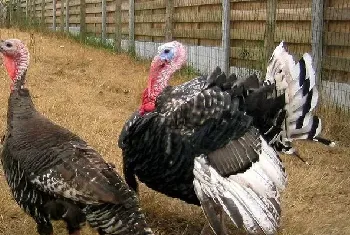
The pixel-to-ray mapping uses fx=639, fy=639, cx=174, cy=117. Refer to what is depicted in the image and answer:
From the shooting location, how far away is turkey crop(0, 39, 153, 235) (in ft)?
11.8

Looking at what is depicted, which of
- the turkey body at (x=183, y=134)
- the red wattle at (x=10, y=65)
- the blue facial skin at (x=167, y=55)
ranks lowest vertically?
the turkey body at (x=183, y=134)

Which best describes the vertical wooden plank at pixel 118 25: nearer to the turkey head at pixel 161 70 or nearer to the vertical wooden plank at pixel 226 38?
the vertical wooden plank at pixel 226 38

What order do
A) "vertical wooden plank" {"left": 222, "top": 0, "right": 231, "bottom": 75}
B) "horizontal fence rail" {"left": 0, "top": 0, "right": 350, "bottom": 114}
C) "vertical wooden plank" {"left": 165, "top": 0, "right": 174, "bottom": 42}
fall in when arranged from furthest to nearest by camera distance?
"vertical wooden plank" {"left": 165, "top": 0, "right": 174, "bottom": 42}, "vertical wooden plank" {"left": 222, "top": 0, "right": 231, "bottom": 75}, "horizontal fence rail" {"left": 0, "top": 0, "right": 350, "bottom": 114}

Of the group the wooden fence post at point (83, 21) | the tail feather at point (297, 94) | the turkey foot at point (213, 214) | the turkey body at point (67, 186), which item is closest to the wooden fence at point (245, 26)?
the wooden fence post at point (83, 21)

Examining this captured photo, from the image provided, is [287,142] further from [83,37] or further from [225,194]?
[83,37]

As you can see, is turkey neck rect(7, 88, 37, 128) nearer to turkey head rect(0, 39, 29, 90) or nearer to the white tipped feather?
turkey head rect(0, 39, 29, 90)

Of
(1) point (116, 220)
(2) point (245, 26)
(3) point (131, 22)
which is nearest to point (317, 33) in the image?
(2) point (245, 26)

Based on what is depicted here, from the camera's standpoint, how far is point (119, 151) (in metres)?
6.14

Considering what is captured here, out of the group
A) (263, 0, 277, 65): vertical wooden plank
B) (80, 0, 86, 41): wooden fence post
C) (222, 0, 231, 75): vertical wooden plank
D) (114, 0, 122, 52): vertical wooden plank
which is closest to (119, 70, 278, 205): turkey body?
(263, 0, 277, 65): vertical wooden plank

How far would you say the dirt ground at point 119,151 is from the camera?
4.74m

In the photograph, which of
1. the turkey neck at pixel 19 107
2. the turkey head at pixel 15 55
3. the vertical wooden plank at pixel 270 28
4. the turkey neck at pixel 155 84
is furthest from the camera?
the vertical wooden plank at pixel 270 28

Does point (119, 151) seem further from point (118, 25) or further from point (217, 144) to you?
point (118, 25)

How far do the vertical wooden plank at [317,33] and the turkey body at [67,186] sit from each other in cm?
432

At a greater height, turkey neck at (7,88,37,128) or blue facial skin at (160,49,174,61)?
blue facial skin at (160,49,174,61)
